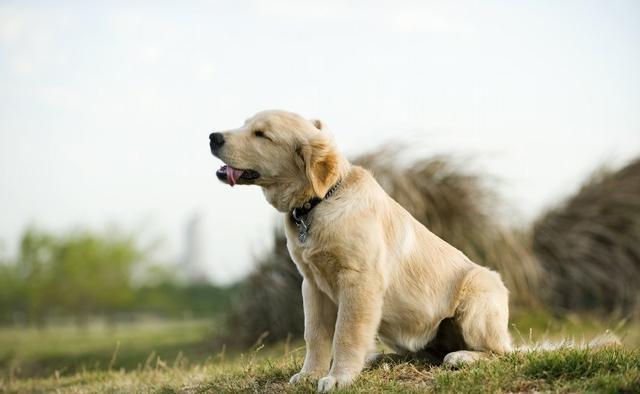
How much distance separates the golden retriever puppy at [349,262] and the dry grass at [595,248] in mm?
8016

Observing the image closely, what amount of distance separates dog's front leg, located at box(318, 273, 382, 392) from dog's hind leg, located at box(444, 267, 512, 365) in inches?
25.6

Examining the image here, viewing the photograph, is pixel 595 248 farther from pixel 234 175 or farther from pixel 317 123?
pixel 234 175

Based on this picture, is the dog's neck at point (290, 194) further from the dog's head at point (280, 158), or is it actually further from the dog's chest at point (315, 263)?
the dog's chest at point (315, 263)

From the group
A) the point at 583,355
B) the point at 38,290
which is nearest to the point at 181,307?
the point at 38,290

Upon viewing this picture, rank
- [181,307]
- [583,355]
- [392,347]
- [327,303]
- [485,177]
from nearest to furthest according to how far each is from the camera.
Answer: [583,355] → [327,303] → [392,347] → [485,177] → [181,307]

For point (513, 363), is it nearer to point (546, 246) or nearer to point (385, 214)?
point (385, 214)

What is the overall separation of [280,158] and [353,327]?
1.04 m

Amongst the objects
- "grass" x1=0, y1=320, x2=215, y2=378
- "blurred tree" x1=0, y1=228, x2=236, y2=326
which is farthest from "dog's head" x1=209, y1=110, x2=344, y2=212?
"blurred tree" x1=0, y1=228, x2=236, y2=326

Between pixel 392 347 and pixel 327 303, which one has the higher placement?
pixel 327 303

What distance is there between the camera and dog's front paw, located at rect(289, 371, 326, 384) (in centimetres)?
425

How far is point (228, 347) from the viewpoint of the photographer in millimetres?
10398

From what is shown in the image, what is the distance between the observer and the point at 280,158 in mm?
4191

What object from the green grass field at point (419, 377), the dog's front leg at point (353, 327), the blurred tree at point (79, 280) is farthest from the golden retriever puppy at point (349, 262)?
the blurred tree at point (79, 280)

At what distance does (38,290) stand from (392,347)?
31.0ft
